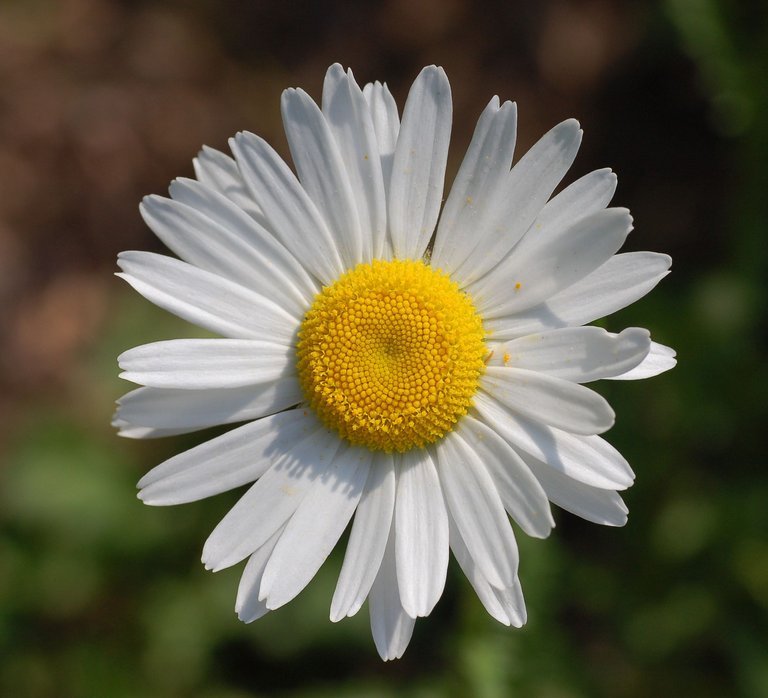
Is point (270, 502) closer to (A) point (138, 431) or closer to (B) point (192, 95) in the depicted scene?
(A) point (138, 431)

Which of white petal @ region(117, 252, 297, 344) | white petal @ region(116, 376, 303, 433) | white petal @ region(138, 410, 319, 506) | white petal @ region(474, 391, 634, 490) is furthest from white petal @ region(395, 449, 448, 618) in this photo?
white petal @ region(117, 252, 297, 344)

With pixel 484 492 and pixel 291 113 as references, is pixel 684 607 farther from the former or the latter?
pixel 291 113

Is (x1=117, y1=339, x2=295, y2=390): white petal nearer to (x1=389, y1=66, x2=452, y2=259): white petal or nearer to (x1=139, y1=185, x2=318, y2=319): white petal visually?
(x1=139, y1=185, x2=318, y2=319): white petal

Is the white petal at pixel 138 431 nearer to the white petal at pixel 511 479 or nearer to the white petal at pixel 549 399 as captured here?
the white petal at pixel 511 479

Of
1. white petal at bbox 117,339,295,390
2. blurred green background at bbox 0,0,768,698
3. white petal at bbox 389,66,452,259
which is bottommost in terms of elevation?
blurred green background at bbox 0,0,768,698

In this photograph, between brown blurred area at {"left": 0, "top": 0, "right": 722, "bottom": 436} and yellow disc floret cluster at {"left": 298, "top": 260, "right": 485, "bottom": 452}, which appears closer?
yellow disc floret cluster at {"left": 298, "top": 260, "right": 485, "bottom": 452}

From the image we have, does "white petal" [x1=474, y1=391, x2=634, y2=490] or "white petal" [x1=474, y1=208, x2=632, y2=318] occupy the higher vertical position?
"white petal" [x1=474, y1=208, x2=632, y2=318]

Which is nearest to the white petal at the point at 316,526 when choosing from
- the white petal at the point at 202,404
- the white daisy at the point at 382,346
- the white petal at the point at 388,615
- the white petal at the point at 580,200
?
the white daisy at the point at 382,346

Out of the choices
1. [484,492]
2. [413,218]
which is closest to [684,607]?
[484,492]
